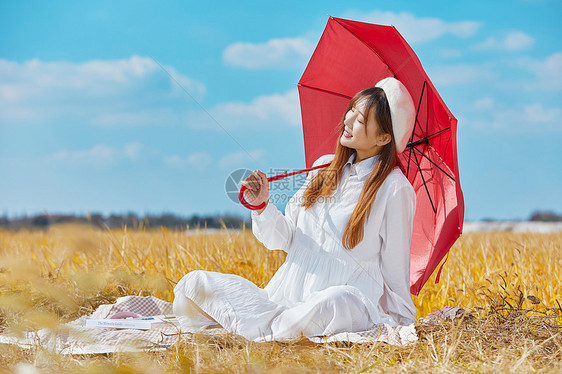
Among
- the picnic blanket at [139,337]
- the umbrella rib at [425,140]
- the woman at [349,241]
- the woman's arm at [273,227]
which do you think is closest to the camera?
the picnic blanket at [139,337]

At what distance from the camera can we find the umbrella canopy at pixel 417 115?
3230mm

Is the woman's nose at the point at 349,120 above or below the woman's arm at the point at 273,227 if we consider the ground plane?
above

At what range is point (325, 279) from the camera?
9.95 ft

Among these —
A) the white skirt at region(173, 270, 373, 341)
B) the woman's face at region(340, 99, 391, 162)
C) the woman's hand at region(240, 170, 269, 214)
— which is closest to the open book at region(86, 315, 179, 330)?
the white skirt at region(173, 270, 373, 341)

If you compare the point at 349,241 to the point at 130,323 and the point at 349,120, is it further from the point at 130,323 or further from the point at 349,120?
the point at 130,323

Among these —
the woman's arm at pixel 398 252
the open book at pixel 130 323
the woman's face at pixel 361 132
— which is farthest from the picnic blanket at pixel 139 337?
the woman's face at pixel 361 132

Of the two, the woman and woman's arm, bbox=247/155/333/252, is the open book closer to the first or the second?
the woman

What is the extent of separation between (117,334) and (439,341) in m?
1.76

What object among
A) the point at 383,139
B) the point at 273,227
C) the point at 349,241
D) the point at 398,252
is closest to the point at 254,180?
the point at 273,227

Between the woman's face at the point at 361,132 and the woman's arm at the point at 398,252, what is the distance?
303 mm

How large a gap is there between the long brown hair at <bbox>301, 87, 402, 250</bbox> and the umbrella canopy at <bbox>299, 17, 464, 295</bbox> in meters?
0.30

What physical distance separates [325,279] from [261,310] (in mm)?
417

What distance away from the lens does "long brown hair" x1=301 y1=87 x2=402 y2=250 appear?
302 cm

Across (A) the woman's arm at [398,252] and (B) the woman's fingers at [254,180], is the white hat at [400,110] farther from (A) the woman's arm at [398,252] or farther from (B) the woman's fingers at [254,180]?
(B) the woman's fingers at [254,180]
